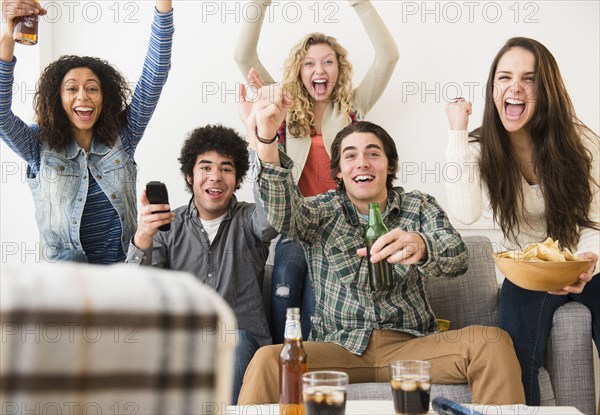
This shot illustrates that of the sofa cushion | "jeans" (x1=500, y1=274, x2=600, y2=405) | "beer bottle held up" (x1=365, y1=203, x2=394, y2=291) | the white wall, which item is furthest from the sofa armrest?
the white wall

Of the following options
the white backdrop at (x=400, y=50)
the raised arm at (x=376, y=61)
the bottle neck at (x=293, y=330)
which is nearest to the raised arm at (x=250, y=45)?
the white backdrop at (x=400, y=50)

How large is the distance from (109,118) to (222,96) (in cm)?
84

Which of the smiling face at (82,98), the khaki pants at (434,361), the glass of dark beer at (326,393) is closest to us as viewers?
the glass of dark beer at (326,393)

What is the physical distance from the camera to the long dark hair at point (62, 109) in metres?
2.45

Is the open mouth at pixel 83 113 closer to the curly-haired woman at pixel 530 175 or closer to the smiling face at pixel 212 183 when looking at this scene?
the smiling face at pixel 212 183

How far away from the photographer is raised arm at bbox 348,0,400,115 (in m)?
3.07

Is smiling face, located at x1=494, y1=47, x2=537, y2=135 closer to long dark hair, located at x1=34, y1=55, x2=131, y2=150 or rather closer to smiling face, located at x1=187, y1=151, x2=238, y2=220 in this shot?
smiling face, located at x1=187, y1=151, x2=238, y2=220

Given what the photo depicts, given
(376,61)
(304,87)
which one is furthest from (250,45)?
(376,61)

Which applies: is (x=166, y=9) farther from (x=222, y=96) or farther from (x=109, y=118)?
(x=222, y=96)

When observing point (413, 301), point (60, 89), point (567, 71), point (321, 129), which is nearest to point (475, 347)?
point (413, 301)

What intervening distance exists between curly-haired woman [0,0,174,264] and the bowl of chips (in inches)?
49.9

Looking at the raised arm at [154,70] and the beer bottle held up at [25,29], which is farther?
the raised arm at [154,70]

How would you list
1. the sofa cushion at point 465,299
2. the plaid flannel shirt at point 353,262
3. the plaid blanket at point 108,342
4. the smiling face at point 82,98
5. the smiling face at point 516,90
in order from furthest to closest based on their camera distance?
1. the sofa cushion at point 465,299
2. the smiling face at point 82,98
3. the smiling face at point 516,90
4. the plaid flannel shirt at point 353,262
5. the plaid blanket at point 108,342

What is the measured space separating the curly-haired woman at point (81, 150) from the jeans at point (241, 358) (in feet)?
1.73
